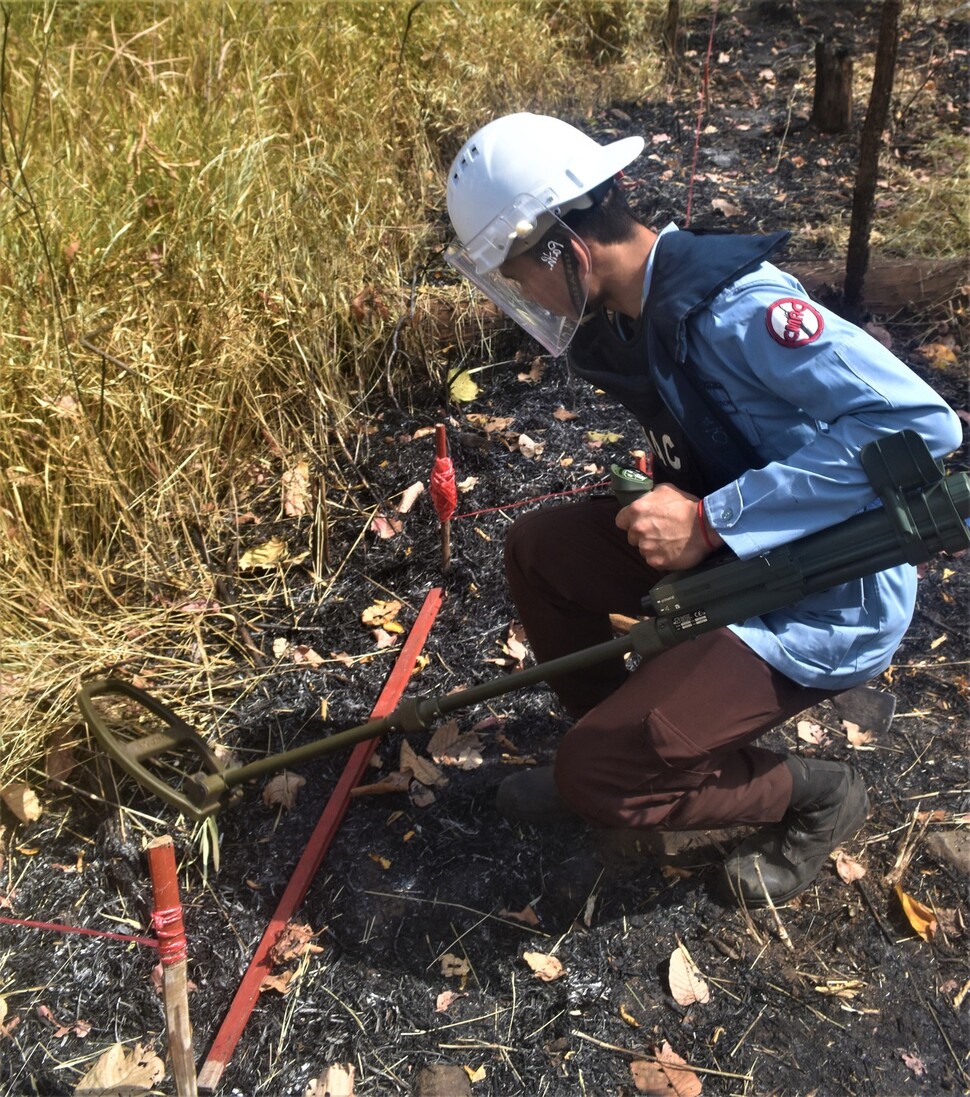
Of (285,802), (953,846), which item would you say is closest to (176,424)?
(285,802)

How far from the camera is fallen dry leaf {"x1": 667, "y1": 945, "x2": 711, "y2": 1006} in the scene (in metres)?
2.56

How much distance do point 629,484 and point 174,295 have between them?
7.44 feet

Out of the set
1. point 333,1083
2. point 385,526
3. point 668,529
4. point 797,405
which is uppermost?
point 797,405

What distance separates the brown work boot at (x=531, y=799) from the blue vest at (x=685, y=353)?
103 centimetres

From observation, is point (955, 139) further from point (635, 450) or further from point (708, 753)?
point (708, 753)

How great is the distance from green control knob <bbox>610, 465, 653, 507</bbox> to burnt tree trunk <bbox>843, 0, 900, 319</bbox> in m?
2.59

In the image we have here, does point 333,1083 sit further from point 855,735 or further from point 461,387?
point 461,387

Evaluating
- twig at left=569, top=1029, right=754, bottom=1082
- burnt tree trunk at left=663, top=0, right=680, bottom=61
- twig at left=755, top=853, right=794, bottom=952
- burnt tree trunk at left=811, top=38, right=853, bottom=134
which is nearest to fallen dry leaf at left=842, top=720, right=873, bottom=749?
twig at left=755, top=853, right=794, bottom=952

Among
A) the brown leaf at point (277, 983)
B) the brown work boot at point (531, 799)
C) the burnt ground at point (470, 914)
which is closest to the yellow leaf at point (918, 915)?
the burnt ground at point (470, 914)

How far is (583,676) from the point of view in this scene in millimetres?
2920

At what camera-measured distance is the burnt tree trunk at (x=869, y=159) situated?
397 cm

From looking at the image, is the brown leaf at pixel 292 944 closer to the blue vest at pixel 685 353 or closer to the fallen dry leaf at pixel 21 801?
the fallen dry leaf at pixel 21 801

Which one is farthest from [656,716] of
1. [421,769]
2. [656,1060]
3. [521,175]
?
[521,175]

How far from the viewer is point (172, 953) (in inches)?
77.7
